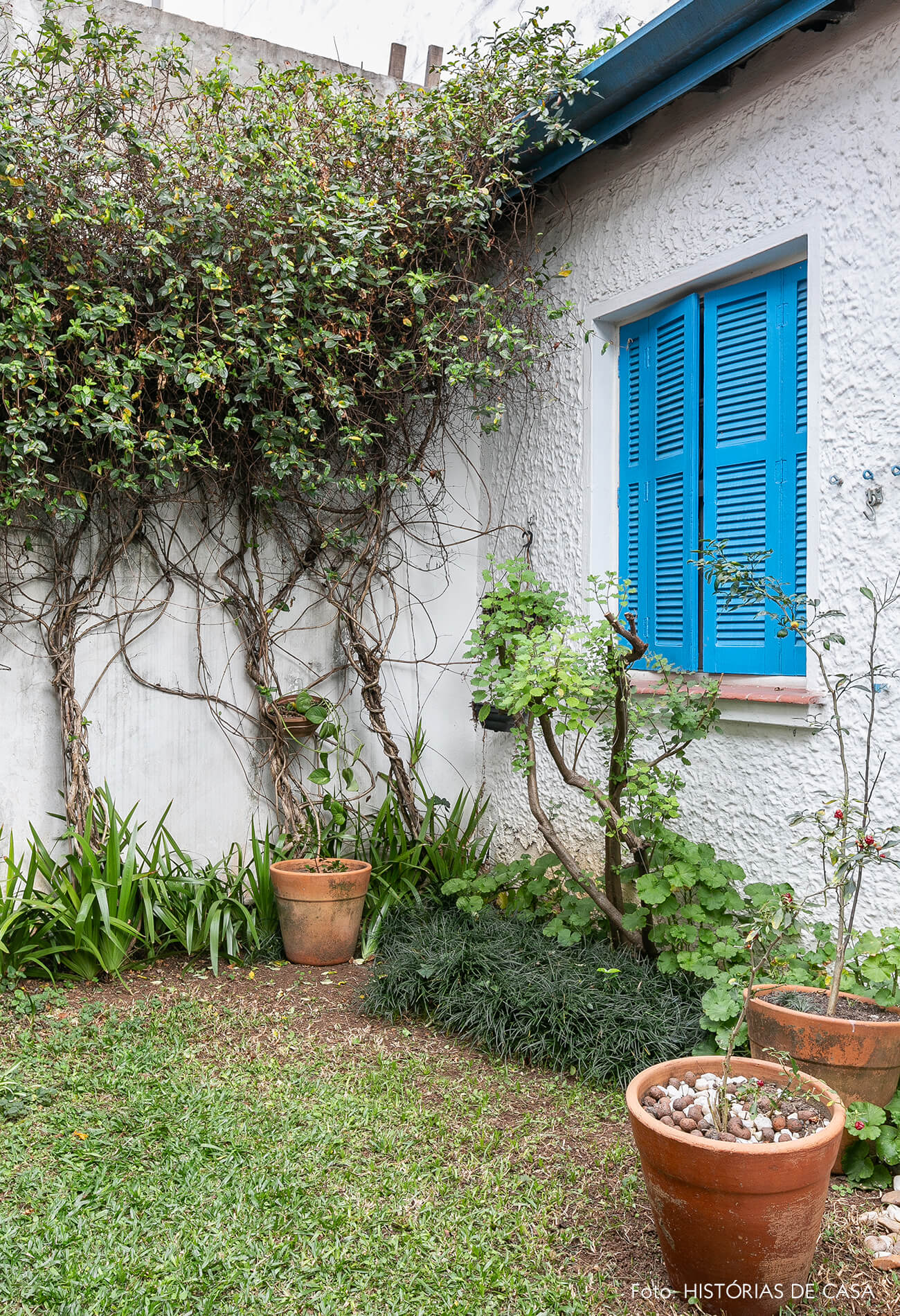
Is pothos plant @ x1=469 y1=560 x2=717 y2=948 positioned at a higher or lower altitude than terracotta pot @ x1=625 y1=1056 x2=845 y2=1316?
higher

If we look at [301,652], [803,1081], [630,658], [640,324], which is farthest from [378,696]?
[803,1081]

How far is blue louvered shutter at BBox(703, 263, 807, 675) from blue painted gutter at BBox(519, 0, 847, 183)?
2.59 feet

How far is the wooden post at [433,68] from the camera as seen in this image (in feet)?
17.3

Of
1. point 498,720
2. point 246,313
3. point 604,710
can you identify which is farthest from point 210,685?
point 604,710

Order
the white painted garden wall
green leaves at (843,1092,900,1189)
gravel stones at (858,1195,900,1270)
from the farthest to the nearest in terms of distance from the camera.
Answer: the white painted garden wall
green leaves at (843,1092,900,1189)
gravel stones at (858,1195,900,1270)

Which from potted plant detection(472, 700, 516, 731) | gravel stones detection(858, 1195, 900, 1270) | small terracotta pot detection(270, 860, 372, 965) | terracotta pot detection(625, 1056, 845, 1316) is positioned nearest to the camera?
terracotta pot detection(625, 1056, 845, 1316)

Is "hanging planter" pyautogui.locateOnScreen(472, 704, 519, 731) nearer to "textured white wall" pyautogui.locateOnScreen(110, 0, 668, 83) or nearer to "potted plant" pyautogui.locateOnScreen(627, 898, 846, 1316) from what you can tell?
"potted plant" pyautogui.locateOnScreen(627, 898, 846, 1316)

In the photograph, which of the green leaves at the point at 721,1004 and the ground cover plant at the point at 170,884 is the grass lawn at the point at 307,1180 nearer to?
the ground cover plant at the point at 170,884

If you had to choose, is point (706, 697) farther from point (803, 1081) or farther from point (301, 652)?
point (301, 652)

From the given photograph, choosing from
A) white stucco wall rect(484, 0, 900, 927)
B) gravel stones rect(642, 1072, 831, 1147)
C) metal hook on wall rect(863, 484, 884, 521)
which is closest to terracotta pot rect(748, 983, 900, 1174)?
gravel stones rect(642, 1072, 831, 1147)

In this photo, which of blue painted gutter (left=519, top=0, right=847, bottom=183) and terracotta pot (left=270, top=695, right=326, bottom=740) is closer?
blue painted gutter (left=519, top=0, right=847, bottom=183)

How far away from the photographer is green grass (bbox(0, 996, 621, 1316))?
215 centimetres

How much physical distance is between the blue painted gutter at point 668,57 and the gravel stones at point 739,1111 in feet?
10.9

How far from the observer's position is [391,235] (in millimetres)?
4488
